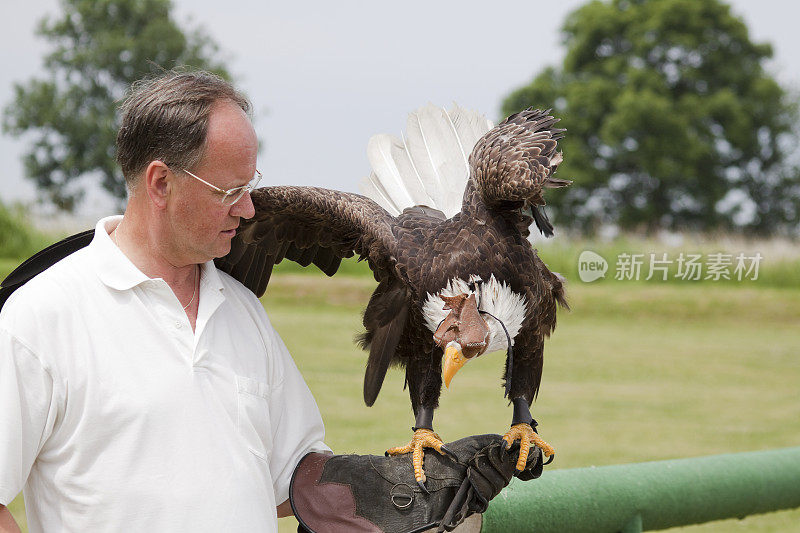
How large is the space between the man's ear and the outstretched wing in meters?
0.61

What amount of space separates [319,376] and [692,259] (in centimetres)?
678

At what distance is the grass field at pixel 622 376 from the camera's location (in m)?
6.62

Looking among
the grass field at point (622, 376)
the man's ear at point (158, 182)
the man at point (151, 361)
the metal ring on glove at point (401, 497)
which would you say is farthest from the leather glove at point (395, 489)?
the grass field at point (622, 376)

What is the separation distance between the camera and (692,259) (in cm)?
1234

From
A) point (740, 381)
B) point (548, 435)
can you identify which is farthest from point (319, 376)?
point (740, 381)

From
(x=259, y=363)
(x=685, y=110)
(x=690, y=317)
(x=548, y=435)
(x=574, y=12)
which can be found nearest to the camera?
(x=259, y=363)

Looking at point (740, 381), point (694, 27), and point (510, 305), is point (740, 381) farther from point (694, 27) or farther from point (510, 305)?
point (694, 27)

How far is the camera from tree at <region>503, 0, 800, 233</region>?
99.6 ft

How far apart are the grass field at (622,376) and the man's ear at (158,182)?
3356 millimetres

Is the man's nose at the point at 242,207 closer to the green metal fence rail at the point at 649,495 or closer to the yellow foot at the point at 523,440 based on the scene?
the yellow foot at the point at 523,440

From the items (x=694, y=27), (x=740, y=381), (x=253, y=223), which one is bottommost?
(x=253, y=223)

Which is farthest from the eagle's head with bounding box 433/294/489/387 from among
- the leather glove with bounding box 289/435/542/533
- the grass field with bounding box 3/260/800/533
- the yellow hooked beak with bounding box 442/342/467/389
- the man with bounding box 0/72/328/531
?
the grass field with bounding box 3/260/800/533

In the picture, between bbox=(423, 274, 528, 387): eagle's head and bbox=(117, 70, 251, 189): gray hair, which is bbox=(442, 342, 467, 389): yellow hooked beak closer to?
bbox=(423, 274, 528, 387): eagle's head

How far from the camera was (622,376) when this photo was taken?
9578mm
